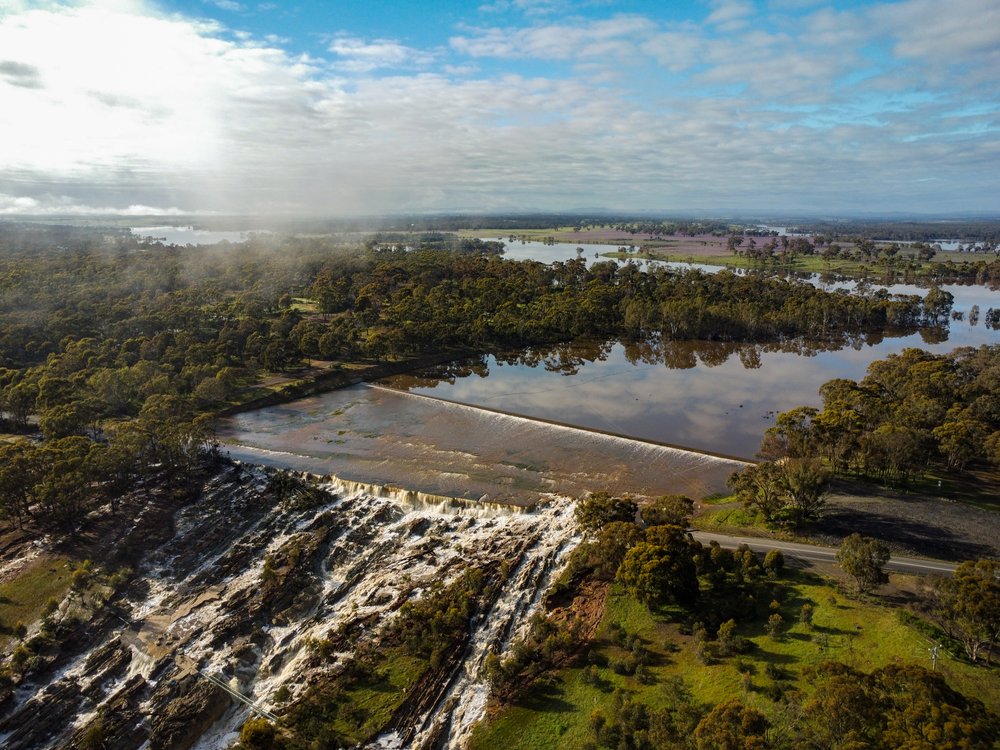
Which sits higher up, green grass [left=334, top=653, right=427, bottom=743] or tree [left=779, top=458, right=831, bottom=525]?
tree [left=779, top=458, right=831, bottom=525]

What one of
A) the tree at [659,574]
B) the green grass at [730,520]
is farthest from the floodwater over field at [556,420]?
the tree at [659,574]

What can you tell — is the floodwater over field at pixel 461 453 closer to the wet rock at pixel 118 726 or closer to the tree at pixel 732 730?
the wet rock at pixel 118 726

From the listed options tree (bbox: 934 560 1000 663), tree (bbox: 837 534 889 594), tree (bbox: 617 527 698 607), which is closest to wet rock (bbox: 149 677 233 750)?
tree (bbox: 617 527 698 607)

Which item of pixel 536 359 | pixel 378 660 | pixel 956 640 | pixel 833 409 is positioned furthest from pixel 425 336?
pixel 956 640

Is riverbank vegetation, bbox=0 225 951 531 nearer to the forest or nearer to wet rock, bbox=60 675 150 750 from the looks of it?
the forest

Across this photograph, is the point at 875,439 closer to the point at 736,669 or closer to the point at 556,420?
the point at 736,669
